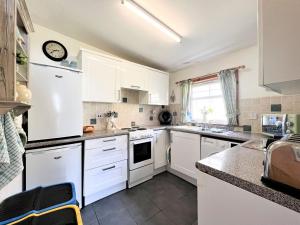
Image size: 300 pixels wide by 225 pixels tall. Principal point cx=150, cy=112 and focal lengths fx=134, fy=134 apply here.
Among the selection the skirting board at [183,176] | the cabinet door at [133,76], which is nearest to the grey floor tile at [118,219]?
the skirting board at [183,176]

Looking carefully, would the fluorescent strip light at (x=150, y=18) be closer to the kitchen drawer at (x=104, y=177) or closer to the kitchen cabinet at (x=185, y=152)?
the kitchen cabinet at (x=185, y=152)

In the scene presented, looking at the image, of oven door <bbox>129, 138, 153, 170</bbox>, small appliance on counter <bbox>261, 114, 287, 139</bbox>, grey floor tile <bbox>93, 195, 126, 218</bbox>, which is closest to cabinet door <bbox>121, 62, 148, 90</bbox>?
oven door <bbox>129, 138, 153, 170</bbox>

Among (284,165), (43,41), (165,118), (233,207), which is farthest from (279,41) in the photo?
(165,118)

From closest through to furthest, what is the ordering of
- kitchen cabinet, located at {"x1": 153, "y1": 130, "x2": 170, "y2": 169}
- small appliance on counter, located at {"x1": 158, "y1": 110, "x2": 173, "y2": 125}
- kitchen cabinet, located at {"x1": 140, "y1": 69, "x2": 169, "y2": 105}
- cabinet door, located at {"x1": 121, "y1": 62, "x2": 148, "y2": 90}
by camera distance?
1. cabinet door, located at {"x1": 121, "y1": 62, "x2": 148, "y2": 90}
2. kitchen cabinet, located at {"x1": 153, "y1": 130, "x2": 170, "y2": 169}
3. kitchen cabinet, located at {"x1": 140, "y1": 69, "x2": 169, "y2": 105}
4. small appliance on counter, located at {"x1": 158, "y1": 110, "x2": 173, "y2": 125}

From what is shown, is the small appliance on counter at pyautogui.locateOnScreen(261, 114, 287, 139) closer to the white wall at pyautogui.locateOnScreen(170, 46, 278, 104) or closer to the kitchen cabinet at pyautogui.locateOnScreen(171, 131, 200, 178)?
the white wall at pyautogui.locateOnScreen(170, 46, 278, 104)

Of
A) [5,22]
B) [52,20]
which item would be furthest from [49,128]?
[52,20]

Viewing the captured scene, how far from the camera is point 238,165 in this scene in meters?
0.77

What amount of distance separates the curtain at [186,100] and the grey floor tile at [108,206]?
203 cm

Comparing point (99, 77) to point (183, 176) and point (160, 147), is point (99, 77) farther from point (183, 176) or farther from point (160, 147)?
point (183, 176)

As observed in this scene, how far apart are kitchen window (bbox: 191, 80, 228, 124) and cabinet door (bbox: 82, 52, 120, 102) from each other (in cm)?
170

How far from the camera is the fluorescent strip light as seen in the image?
1439mm

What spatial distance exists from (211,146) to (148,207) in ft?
3.88

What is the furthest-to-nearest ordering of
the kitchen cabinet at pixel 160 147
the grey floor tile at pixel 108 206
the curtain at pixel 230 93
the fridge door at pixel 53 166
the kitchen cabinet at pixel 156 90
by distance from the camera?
the kitchen cabinet at pixel 156 90
the kitchen cabinet at pixel 160 147
the curtain at pixel 230 93
the grey floor tile at pixel 108 206
the fridge door at pixel 53 166

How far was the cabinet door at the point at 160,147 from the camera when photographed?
2.58 m
